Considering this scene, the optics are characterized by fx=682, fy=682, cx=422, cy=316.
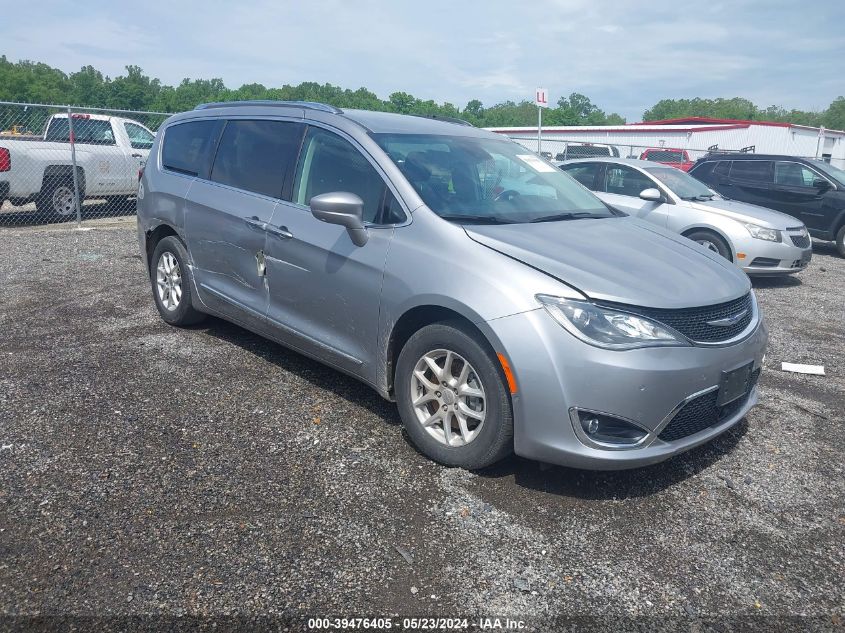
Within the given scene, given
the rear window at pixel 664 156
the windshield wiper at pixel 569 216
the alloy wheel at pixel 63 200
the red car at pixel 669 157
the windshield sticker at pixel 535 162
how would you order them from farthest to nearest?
the rear window at pixel 664 156
the red car at pixel 669 157
the alloy wheel at pixel 63 200
the windshield sticker at pixel 535 162
the windshield wiper at pixel 569 216

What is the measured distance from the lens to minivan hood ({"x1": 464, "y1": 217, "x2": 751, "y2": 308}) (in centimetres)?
318

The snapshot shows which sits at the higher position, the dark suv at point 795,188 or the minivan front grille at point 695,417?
the dark suv at point 795,188

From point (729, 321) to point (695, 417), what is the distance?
1.74ft

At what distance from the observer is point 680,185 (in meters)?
9.57

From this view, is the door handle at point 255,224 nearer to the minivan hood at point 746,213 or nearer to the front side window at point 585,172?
the front side window at point 585,172

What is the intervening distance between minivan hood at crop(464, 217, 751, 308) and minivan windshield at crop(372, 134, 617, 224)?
181 millimetres

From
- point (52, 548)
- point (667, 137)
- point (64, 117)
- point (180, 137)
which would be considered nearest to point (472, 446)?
point (52, 548)

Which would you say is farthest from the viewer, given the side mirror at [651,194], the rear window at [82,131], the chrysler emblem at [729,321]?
the rear window at [82,131]

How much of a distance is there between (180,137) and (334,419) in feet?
9.61

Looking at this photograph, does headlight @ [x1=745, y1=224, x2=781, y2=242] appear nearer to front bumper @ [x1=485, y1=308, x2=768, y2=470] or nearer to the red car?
front bumper @ [x1=485, y1=308, x2=768, y2=470]

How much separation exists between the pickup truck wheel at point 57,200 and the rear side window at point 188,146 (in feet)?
23.0

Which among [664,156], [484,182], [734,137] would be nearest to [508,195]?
[484,182]

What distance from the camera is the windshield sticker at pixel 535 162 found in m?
4.70

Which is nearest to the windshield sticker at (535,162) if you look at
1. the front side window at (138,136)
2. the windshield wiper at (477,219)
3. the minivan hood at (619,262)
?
the minivan hood at (619,262)
